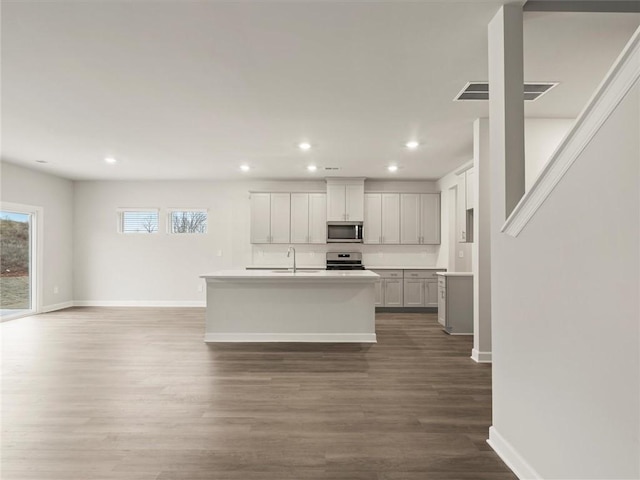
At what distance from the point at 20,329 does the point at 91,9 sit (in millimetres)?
5518

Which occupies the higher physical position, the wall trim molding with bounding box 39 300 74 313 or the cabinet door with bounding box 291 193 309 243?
the cabinet door with bounding box 291 193 309 243

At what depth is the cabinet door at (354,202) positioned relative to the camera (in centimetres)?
755

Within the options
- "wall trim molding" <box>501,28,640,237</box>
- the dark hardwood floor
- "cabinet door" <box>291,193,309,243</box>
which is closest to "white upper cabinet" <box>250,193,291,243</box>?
"cabinet door" <box>291,193,309,243</box>

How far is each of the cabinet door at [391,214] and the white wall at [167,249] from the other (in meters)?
0.31

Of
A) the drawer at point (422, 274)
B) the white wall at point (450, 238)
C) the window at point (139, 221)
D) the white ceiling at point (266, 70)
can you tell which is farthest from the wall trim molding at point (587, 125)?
the window at point (139, 221)

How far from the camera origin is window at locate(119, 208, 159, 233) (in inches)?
317

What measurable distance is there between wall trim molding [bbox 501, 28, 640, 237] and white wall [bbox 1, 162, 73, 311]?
308 inches

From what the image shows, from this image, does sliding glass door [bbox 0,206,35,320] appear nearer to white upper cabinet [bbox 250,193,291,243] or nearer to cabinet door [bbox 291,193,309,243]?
white upper cabinet [bbox 250,193,291,243]

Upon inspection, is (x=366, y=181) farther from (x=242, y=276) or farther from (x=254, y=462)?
(x=254, y=462)

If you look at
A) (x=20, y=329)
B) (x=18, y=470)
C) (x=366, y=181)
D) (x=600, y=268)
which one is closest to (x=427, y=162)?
(x=366, y=181)

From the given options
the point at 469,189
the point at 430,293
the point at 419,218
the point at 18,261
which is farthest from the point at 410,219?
the point at 18,261

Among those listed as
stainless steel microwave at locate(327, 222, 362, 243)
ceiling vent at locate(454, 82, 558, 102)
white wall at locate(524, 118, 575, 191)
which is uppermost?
ceiling vent at locate(454, 82, 558, 102)

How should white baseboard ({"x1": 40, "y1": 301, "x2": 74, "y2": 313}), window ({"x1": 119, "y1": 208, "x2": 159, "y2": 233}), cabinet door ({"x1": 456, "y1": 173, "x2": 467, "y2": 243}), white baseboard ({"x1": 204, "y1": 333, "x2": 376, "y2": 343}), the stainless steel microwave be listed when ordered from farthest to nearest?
window ({"x1": 119, "y1": 208, "x2": 159, "y2": 233})
the stainless steel microwave
white baseboard ({"x1": 40, "y1": 301, "x2": 74, "y2": 313})
cabinet door ({"x1": 456, "y1": 173, "x2": 467, "y2": 243})
white baseboard ({"x1": 204, "y1": 333, "x2": 376, "y2": 343})

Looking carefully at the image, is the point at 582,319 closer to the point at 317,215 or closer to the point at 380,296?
the point at 380,296
